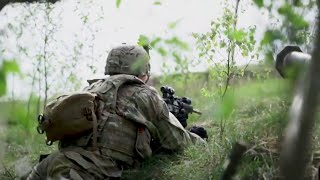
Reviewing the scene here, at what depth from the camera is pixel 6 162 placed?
23.5 feet

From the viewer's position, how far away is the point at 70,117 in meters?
5.28

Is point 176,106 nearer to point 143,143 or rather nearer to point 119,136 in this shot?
point 143,143

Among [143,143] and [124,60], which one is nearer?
[143,143]

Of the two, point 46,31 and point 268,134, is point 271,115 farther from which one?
point 46,31

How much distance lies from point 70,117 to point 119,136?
453mm

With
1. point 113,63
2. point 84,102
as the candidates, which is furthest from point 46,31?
point 84,102

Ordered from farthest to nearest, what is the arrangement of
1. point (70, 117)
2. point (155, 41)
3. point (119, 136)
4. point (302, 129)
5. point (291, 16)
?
1. point (119, 136)
2. point (70, 117)
3. point (155, 41)
4. point (291, 16)
5. point (302, 129)

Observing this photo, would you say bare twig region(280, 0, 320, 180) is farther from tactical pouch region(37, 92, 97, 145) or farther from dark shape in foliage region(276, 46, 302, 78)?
tactical pouch region(37, 92, 97, 145)

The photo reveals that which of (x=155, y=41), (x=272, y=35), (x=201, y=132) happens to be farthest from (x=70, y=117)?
(x=272, y=35)

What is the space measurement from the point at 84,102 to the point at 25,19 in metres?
4.23

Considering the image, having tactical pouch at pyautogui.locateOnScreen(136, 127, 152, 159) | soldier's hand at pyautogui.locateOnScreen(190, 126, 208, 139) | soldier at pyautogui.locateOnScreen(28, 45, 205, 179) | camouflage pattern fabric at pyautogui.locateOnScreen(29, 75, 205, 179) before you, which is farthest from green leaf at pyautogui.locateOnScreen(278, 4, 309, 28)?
soldier's hand at pyautogui.locateOnScreen(190, 126, 208, 139)

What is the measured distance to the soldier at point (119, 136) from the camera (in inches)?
206

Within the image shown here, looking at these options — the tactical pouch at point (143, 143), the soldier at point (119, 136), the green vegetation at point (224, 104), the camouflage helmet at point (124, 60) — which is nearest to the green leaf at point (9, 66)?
the green vegetation at point (224, 104)

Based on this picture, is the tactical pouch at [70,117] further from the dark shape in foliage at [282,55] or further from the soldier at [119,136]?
the dark shape in foliage at [282,55]
